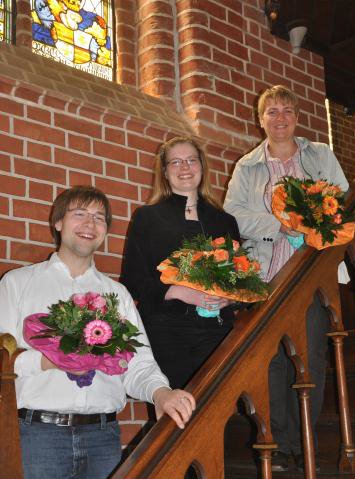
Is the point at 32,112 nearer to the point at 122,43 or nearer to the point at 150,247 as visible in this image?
the point at 150,247

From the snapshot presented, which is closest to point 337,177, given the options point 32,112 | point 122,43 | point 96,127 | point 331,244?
point 331,244

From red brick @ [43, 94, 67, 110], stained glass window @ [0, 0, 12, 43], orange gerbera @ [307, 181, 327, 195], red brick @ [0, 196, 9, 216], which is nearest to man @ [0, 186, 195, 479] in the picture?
red brick @ [0, 196, 9, 216]

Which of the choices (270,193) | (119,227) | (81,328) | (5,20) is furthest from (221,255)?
(5,20)

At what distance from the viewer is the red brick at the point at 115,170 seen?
319 cm

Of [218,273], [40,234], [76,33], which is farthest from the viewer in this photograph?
[76,33]

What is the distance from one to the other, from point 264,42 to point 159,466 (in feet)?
10.8

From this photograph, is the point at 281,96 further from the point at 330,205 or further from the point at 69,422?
the point at 69,422

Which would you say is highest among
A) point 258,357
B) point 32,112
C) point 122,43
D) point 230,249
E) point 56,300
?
point 122,43

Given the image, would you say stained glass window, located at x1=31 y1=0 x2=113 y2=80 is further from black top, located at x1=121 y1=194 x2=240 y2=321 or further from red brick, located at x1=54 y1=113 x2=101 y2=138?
black top, located at x1=121 y1=194 x2=240 y2=321

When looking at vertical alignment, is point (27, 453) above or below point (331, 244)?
below

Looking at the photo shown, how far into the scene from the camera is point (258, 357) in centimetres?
190

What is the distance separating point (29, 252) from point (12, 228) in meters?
0.13

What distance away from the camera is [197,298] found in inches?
90.4

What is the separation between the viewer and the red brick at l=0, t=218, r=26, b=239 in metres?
2.72
